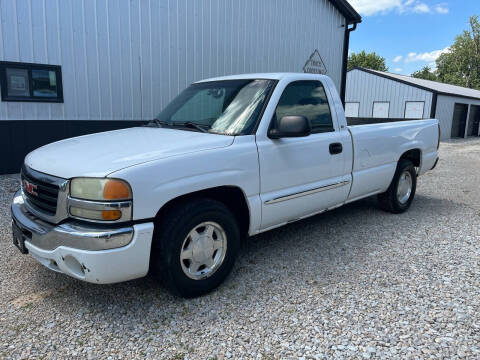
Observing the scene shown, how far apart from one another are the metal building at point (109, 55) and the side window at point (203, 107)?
5.09m

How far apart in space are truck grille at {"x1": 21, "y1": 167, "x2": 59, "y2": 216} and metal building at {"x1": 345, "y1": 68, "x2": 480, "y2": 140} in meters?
22.8

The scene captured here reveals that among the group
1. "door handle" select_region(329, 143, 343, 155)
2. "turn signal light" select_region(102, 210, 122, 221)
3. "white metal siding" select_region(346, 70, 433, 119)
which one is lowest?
"turn signal light" select_region(102, 210, 122, 221)

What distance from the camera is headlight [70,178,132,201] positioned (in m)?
2.52

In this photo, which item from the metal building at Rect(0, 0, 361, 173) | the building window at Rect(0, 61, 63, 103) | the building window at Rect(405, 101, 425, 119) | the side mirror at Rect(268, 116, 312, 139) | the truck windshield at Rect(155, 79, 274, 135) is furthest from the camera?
the building window at Rect(405, 101, 425, 119)

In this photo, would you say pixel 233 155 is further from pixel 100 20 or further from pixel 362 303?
pixel 100 20

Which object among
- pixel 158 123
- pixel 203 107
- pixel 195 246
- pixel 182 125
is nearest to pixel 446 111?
pixel 203 107

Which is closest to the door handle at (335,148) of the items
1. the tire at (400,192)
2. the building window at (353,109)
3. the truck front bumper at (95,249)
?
the tire at (400,192)

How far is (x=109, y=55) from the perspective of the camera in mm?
8414

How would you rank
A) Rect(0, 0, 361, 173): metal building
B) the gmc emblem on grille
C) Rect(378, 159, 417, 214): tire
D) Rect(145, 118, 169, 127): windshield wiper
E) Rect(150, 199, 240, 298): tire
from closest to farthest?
Rect(150, 199, 240, 298): tire, the gmc emblem on grille, Rect(145, 118, 169, 127): windshield wiper, Rect(378, 159, 417, 214): tire, Rect(0, 0, 361, 173): metal building

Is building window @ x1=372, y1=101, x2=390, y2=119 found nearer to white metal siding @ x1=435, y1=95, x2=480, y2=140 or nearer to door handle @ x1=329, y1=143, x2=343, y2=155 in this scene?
white metal siding @ x1=435, y1=95, x2=480, y2=140

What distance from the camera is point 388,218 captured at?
5395mm

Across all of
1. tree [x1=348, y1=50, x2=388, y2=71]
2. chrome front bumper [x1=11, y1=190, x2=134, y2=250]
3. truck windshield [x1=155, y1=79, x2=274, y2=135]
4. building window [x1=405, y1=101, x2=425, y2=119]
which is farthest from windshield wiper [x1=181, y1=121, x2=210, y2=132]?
tree [x1=348, y1=50, x2=388, y2=71]

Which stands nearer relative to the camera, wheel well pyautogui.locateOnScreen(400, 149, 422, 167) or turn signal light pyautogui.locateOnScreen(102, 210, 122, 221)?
turn signal light pyautogui.locateOnScreen(102, 210, 122, 221)

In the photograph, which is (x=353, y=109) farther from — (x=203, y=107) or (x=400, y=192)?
(x=203, y=107)
